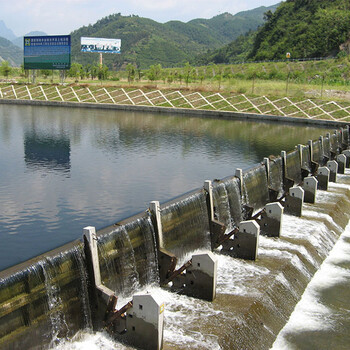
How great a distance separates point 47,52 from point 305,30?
70586 mm

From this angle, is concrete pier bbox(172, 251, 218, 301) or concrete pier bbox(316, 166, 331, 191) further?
concrete pier bbox(316, 166, 331, 191)

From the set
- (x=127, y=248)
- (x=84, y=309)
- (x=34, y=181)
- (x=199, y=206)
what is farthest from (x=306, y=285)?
(x=34, y=181)

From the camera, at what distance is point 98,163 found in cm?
2777

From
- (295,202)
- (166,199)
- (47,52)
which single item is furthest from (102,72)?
(295,202)

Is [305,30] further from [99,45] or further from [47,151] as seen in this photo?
[47,151]

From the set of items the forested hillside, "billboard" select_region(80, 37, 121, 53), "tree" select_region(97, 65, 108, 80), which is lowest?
"tree" select_region(97, 65, 108, 80)

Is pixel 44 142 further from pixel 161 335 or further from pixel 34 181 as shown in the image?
pixel 161 335

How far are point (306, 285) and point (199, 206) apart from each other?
4528 millimetres

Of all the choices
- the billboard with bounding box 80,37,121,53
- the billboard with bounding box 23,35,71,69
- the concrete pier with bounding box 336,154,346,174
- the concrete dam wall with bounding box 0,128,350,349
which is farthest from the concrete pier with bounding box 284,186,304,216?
the billboard with bounding box 80,37,121,53

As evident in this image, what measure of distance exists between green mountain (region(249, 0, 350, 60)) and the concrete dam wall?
92461 millimetres

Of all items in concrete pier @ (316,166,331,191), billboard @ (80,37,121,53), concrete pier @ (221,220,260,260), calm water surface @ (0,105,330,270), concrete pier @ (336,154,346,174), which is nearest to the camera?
concrete pier @ (221,220,260,260)

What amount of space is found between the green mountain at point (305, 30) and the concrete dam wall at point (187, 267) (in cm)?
9246

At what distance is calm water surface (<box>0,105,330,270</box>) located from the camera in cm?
1739

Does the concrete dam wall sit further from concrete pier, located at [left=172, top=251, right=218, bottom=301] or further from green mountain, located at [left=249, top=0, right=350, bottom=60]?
green mountain, located at [left=249, top=0, right=350, bottom=60]
